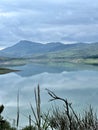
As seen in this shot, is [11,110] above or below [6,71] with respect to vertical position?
below

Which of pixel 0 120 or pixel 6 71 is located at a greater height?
pixel 6 71

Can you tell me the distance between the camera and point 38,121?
280cm

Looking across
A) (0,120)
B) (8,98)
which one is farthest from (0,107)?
(8,98)

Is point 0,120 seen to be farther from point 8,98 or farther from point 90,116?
point 8,98

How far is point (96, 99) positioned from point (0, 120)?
1758 inches

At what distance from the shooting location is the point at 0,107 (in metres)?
3.58

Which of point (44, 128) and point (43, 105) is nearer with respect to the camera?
point (44, 128)

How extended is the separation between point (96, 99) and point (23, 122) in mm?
A: 21180

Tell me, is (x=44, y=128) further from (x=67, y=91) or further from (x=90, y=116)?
(x=67, y=91)

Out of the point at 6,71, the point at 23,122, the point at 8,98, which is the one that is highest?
the point at 6,71

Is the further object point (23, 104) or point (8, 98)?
point (8, 98)

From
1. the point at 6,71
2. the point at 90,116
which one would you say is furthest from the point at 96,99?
the point at 6,71

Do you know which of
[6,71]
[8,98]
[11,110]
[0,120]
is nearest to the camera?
[0,120]

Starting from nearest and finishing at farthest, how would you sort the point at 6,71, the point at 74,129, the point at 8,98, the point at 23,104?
the point at 74,129 → the point at 23,104 → the point at 8,98 → the point at 6,71
